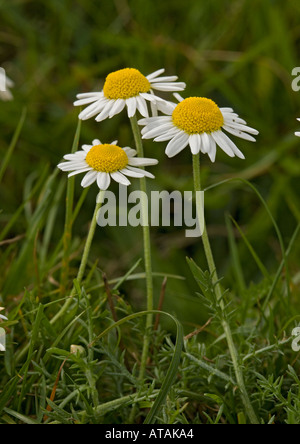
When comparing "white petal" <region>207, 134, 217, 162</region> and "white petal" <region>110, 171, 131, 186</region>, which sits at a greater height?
"white petal" <region>207, 134, 217, 162</region>

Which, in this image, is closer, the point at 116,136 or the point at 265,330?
the point at 265,330

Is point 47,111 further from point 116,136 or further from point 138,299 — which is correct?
point 138,299

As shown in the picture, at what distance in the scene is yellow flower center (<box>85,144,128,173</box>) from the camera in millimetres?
756

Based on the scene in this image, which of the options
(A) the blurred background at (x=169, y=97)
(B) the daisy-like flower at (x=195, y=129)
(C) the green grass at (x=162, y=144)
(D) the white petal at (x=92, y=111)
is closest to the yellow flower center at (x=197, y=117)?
(B) the daisy-like flower at (x=195, y=129)

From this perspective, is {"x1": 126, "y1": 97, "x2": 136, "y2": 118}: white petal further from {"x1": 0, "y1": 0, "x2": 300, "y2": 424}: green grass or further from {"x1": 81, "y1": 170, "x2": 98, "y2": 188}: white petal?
{"x1": 0, "y1": 0, "x2": 300, "y2": 424}: green grass

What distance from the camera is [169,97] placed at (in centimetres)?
196

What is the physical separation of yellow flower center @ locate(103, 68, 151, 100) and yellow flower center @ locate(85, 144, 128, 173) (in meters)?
0.07

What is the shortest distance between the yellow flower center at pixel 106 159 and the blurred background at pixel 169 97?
85cm

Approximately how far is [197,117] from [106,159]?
0.42 ft

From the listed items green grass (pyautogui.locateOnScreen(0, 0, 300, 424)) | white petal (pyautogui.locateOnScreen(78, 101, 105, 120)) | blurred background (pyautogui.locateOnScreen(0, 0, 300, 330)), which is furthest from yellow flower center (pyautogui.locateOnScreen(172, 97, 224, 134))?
blurred background (pyautogui.locateOnScreen(0, 0, 300, 330))
